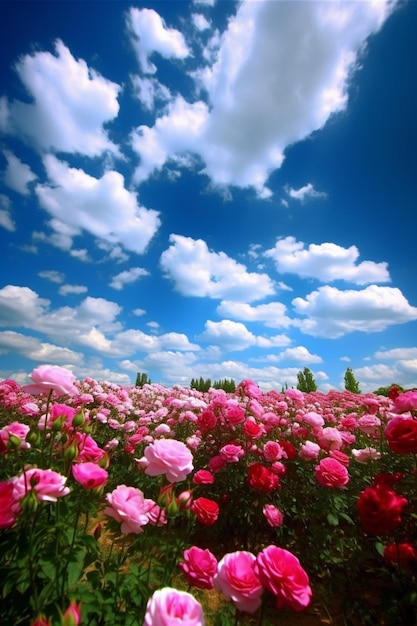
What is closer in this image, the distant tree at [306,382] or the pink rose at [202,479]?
the pink rose at [202,479]

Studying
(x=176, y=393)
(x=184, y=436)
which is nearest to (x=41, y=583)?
(x=184, y=436)

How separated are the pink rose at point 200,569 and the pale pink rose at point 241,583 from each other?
431 mm

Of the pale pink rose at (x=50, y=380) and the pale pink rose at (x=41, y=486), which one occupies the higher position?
the pale pink rose at (x=50, y=380)

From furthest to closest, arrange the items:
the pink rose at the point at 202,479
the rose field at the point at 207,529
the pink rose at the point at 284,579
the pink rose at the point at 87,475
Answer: the pink rose at the point at 202,479, the pink rose at the point at 87,475, the rose field at the point at 207,529, the pink rose at the point at 284,579

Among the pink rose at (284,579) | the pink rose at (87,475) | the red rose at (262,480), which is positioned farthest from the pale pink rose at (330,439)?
the pink rose at (87,475)

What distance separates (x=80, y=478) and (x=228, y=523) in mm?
2932

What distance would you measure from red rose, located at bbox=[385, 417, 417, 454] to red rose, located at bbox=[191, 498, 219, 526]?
1.20m

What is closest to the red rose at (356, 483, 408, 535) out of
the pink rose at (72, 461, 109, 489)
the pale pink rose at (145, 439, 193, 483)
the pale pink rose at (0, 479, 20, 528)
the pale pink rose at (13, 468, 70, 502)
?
the pale pink rose at (145, 439, 193, 483)

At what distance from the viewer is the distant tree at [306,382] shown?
72.3 feet

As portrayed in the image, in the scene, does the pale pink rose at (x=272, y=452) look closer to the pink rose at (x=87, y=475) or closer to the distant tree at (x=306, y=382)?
the pink rose at (x=87, y=475)

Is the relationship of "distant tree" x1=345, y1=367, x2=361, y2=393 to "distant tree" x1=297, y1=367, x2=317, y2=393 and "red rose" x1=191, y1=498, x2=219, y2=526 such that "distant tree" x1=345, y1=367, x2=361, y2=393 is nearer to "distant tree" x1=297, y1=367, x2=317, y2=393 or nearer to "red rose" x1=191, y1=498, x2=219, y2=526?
"distant tree" x1=297, y1=367, x2=317, y2=393

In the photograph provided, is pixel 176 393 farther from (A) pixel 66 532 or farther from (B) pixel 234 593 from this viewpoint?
(B) pixel 234 593

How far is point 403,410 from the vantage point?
2287mm

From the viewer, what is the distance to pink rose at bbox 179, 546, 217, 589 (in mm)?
1464
